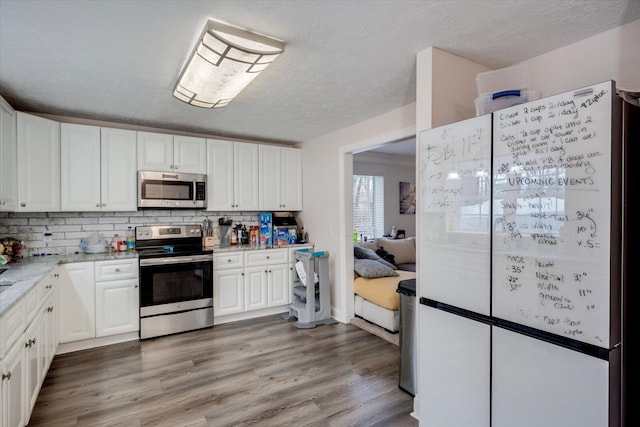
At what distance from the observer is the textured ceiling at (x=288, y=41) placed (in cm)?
163

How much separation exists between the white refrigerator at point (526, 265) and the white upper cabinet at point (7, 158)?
325cm

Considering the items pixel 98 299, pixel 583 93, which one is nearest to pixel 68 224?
pixel 98 299

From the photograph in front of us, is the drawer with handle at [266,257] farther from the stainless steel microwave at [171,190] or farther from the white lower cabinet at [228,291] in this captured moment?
the stainless steel microwave at [171,190]

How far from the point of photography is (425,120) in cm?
214

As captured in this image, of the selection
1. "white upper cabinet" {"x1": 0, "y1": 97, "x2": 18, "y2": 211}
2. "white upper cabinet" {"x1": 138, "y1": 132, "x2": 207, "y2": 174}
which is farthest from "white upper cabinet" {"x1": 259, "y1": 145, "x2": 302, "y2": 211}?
"white upper cabinet" {"x1": 0, "y1": 97, "x2": 18, "y2": 211}

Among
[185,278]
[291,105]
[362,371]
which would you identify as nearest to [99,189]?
[185,278]

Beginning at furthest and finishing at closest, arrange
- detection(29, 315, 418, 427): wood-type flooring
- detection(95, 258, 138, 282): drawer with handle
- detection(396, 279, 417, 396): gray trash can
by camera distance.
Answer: detection(95, 258, 138, 282): drawer with handle < detection(396, 279, 417, 396): gray trash can < detection(29, 315, 418, 427): wood-type flooring

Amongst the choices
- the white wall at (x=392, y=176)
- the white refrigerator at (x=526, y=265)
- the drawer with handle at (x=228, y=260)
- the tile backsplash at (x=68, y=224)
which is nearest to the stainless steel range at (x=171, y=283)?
the drawer with handle at (x=228, y=260)

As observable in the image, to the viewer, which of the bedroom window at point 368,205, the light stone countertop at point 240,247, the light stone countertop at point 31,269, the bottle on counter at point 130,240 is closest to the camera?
the light stone countertop at point 31,269

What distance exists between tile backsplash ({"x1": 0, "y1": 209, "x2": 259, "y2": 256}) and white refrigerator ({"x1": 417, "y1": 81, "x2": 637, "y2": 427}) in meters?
3.32

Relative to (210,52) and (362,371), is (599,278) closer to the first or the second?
(362,371)

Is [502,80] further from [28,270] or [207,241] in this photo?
[28,270]

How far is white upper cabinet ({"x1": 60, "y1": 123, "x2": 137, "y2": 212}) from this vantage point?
3314 mm

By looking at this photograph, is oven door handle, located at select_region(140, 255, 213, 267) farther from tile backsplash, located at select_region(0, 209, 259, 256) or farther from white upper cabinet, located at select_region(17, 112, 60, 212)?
white upper cabinet, located at select_region(17, 112, 60, 212)
